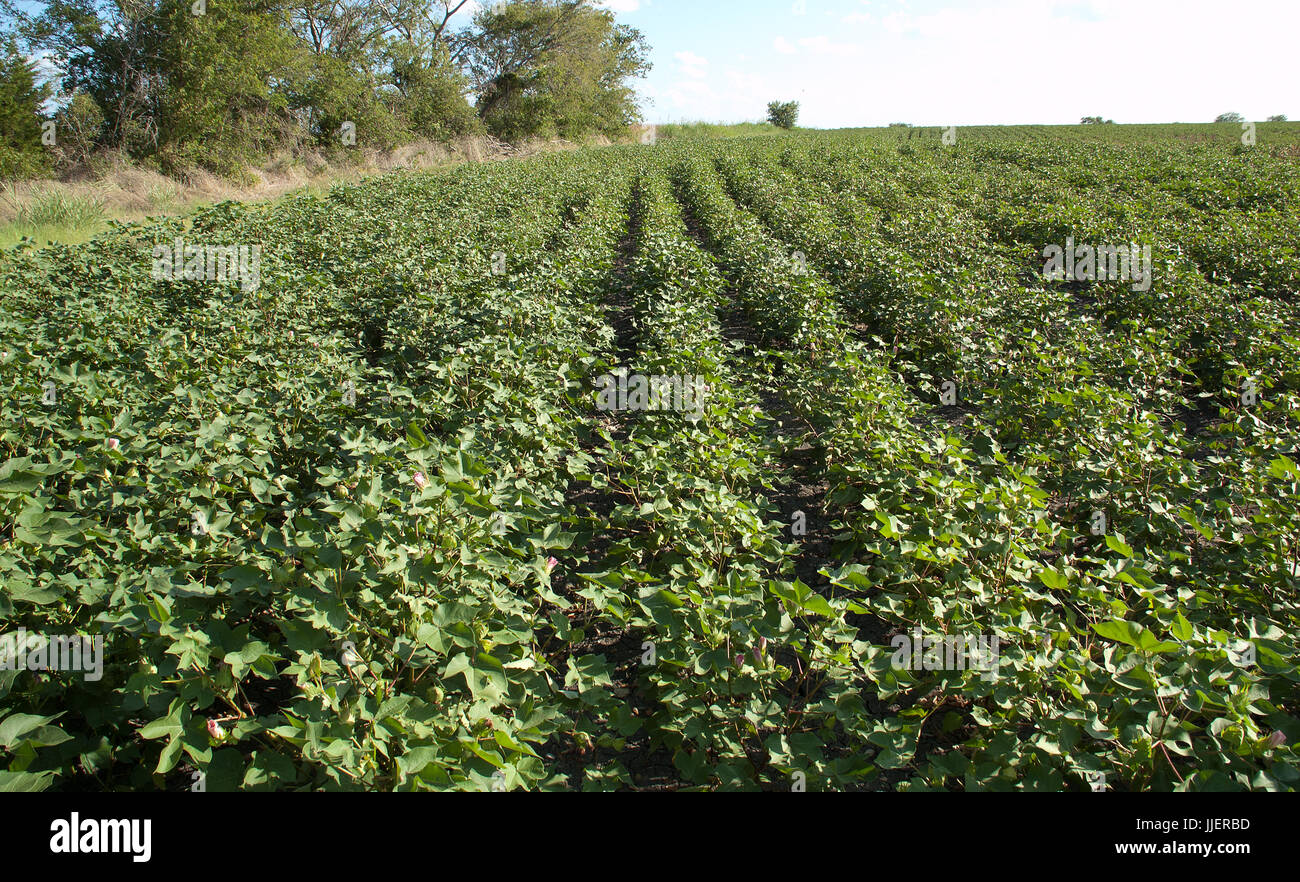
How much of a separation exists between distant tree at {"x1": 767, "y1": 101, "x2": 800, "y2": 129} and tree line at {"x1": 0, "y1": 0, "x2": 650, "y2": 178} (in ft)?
97.3

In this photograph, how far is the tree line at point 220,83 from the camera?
17141 millimetres

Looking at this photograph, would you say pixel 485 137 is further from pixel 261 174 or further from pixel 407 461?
pixel 407 461

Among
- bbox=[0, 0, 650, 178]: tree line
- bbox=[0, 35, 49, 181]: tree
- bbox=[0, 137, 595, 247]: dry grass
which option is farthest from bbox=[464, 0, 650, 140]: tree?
bbox=[0, 35, 49, 181]: tree

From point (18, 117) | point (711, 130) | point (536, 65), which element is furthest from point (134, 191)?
point (711, 130)

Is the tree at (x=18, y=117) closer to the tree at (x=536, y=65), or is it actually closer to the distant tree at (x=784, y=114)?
Result: the tree at (x=536, y=65)

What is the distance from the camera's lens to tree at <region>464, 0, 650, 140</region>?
129 ft

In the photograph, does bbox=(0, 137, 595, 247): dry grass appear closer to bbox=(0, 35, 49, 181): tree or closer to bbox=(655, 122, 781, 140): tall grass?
bbox=(0, 35, 49, 181): tree

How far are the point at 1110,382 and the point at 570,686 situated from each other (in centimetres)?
523

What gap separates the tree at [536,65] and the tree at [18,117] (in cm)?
2433

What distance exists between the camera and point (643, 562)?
339cm

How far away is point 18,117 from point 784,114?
51.6m

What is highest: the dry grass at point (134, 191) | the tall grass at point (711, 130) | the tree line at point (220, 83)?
the tall grass at point (711, 130)

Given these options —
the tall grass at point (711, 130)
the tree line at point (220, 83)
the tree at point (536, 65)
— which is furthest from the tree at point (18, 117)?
the tall grass at point (711, 130)

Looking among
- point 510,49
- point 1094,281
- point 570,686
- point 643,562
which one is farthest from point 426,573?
point 510,49
